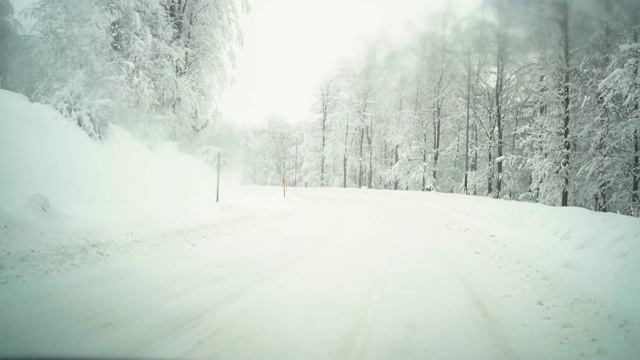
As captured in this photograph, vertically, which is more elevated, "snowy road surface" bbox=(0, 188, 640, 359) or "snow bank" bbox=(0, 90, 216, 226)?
"snow bank" bbox=(0, 90, 216, 226)

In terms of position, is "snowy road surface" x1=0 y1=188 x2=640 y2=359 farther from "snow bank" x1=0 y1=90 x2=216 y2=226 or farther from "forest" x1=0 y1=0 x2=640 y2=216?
"forest" x1=0 y1=0 x2=640 y2=216

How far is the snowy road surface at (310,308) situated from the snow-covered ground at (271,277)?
0.02 m

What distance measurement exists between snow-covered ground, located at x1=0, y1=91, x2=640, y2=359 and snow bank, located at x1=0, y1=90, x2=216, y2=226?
45mm

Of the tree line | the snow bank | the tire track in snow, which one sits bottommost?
the tire track in snow

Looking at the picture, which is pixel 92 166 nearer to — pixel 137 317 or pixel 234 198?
pixel 234 198

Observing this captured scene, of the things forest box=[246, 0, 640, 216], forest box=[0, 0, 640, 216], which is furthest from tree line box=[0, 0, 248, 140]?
forest box=[246, 0, 640, 216]

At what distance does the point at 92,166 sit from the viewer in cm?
950

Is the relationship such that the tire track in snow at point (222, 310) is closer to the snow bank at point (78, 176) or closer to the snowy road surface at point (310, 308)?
the snowy road surface at point (310, 308)

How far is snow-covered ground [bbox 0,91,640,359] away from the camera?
3.23 metres

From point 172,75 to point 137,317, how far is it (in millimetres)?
11618

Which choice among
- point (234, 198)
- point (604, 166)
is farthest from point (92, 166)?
point (604, 166)

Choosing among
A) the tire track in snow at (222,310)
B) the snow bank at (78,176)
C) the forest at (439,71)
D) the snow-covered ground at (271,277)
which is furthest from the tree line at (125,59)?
the tire track in snow at (222,310)

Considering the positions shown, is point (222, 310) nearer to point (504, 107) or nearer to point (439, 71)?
point (504, 107)

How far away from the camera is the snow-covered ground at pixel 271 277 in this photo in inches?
127
